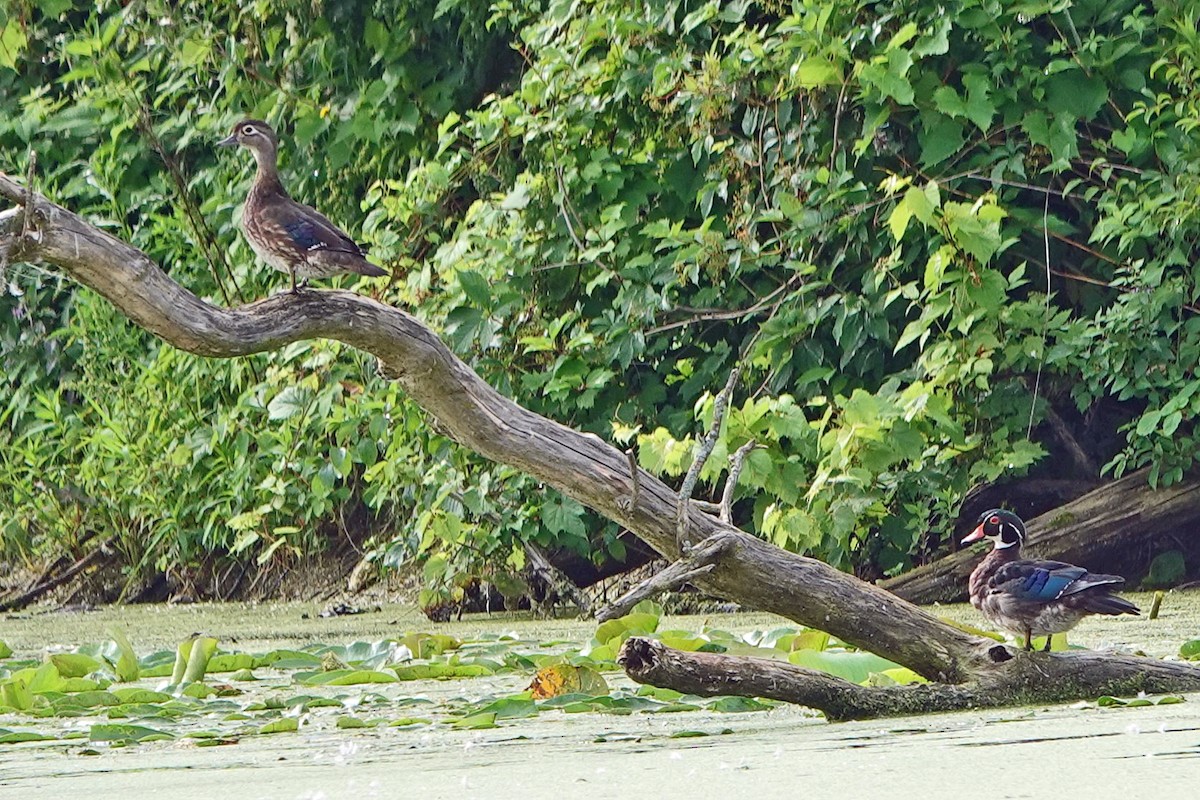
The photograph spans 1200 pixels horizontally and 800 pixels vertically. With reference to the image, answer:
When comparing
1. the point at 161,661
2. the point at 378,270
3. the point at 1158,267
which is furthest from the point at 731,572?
the point at 1158,267

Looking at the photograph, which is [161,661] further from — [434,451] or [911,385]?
[911,385]

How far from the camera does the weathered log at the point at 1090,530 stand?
5.75 m

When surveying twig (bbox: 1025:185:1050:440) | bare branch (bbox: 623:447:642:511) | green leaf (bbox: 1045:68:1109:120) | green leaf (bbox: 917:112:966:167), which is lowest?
bare branch (bbox: 623:447:642:511)

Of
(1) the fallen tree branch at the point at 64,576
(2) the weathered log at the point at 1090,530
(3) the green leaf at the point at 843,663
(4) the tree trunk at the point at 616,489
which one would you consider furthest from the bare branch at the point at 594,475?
(1) the fallen tree branch at the point at 64,576

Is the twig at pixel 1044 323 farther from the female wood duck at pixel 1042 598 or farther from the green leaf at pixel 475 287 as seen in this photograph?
the female wood duck at pixel 1042 598

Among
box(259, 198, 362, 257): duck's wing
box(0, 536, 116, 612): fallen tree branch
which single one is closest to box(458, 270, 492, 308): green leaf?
box(259, 198, 362, 257): duck's wing

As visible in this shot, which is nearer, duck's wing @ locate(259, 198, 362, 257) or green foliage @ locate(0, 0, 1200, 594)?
duck's wing @ locate(259, 198, 362, 257)

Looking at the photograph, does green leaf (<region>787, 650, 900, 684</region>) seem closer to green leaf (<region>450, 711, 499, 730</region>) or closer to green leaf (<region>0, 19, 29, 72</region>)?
green leaf (<region>450, 711, 499, 730</region>)

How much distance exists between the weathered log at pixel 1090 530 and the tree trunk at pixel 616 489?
8.24ft

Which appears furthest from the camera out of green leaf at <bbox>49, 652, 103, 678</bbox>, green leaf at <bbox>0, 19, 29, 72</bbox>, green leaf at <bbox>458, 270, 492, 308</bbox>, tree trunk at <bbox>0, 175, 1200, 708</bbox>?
green leaf at <bbox>0, 19, 29, 72</bbox>

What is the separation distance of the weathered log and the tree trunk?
2.51 meters

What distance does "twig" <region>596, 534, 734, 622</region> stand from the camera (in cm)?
288

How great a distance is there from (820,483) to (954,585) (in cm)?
58

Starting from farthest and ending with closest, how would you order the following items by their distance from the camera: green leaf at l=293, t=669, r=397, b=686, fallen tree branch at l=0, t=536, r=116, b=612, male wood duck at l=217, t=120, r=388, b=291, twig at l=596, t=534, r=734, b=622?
fallen tree branch at l=0, t=536, r=116, b=612
male wood duck at l=217, t=120, r=388, b=291
green leaf at l=293, t=669, r=397, b=686
twig at l=596, t=534, r=734, b=622
